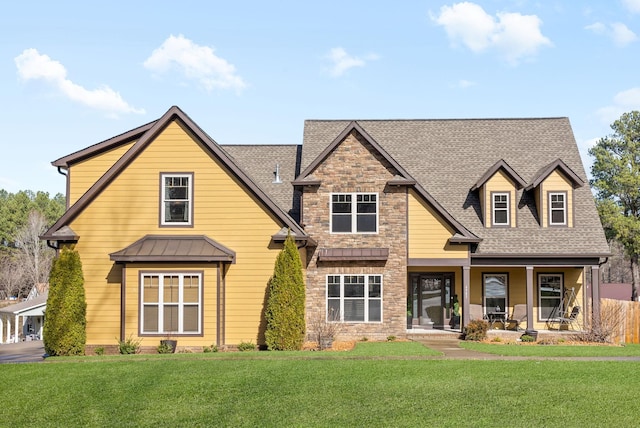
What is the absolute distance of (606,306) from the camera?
83.7 ft

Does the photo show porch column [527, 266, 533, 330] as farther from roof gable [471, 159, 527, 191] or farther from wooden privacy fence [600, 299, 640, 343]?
roof gable [471, 159, 527, 191]

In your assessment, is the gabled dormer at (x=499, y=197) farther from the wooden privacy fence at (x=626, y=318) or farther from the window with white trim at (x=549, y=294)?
the wooden privacy fence at (x=626, y=318)

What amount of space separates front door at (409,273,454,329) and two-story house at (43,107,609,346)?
6 centimetres

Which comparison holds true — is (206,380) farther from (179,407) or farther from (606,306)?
(606,306)

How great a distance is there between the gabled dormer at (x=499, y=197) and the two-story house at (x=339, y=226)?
57 millimetres

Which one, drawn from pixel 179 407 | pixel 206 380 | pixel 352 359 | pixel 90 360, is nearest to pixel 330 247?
pixel 352 359

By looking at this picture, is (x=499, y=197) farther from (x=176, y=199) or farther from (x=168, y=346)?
(x=168, y=346)

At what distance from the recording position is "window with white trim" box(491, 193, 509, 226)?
26.6 meters

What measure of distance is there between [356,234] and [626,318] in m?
11.8

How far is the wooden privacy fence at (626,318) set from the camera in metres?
25.4

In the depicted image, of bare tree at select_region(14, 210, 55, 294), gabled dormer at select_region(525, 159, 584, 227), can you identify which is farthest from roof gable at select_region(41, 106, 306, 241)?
bare tree at select_region(14, 210, 55, 294)

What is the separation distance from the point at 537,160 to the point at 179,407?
72.0 feet

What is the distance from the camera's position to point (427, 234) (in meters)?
24.7

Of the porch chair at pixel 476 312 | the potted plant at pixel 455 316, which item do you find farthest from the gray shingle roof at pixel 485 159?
the porch chair at pixel 476 312
